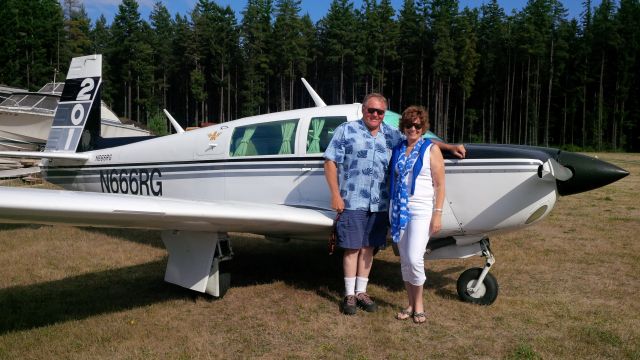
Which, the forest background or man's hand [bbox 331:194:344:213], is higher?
the forest background

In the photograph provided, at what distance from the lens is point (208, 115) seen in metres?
65.0

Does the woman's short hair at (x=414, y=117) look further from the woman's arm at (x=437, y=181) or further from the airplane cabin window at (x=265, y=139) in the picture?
the airplane cabin window at (x=265, y=139)

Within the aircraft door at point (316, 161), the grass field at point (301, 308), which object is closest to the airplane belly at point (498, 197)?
Result: the grass field at point (301, 308)

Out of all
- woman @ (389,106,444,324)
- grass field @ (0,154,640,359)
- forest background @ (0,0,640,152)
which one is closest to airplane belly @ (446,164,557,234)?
woman @ (389,106,444,324)

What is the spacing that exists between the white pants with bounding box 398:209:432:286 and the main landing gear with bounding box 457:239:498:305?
941 millimetres

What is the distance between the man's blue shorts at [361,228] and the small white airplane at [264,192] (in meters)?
0.30

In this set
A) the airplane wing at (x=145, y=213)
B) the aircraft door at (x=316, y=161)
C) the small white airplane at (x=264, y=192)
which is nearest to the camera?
the airplane wing at (x=145, y=213)

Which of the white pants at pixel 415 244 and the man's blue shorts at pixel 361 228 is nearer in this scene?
the white pants at pixel 415 244

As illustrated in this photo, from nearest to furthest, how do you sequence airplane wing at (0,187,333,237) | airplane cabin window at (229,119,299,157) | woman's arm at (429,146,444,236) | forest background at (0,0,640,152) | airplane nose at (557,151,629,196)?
airplane wing at (0,187,333,237), woman's arm at (429,146,444,236), airplane nose at (557,151,629,196), airplane cabin window at (229,119,299,157), forest background at (0,0,640,152)

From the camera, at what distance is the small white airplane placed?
3434 mm

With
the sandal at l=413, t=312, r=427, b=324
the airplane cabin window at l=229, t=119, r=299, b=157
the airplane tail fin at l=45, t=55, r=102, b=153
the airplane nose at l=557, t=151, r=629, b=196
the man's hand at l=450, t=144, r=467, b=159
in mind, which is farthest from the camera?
the airplane tail fin at l=45, t=55, r=102, b=153

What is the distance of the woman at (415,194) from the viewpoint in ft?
11.9

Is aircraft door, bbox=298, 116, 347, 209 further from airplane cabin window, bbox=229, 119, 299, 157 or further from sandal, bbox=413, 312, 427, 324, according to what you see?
sandal, bbox=413, 312, 427, 324

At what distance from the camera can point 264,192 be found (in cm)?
507
